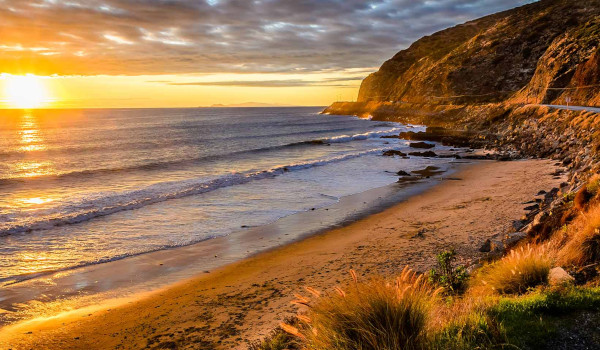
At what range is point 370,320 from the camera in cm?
366

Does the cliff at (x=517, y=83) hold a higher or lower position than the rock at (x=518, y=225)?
higher

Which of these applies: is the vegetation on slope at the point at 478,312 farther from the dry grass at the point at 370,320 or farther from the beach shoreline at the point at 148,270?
the beach shoreline at the point at 148,270

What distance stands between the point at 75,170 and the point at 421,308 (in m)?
33.9

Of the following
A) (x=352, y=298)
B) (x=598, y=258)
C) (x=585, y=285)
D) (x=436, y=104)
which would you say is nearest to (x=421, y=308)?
(x=352, y=298)

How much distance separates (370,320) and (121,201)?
18.2m

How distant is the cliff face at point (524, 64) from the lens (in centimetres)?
4062

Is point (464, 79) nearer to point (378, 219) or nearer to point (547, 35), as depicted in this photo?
point (547, 35)

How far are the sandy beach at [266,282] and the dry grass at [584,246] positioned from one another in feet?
9.45

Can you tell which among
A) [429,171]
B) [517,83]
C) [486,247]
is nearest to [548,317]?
[486,247]

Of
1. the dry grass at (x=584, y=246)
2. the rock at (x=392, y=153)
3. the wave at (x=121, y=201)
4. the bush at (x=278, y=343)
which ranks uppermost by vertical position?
the dry grass at (x=584, y=246)

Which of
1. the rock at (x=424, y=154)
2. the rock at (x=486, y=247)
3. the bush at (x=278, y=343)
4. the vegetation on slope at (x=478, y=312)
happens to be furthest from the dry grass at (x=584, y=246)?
the rock at (x=424, y=154)

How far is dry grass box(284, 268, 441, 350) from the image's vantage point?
3562 millimetres

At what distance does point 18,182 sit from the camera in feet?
86.6

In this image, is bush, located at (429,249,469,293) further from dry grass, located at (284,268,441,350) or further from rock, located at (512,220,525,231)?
rock, located at (512,220,525,231)
